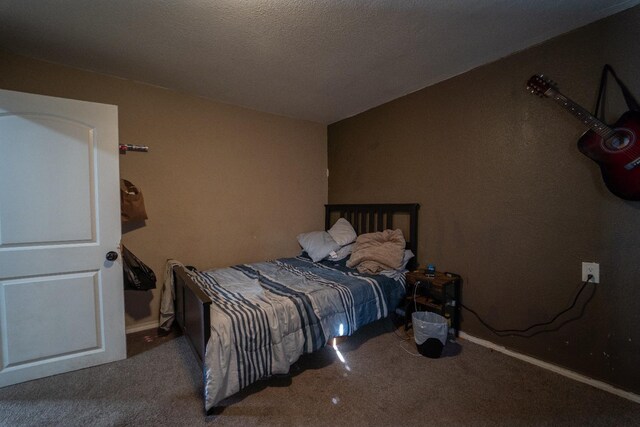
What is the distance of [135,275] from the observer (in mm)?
2221

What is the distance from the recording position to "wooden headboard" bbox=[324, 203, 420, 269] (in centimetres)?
278

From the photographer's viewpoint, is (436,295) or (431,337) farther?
(436,295)

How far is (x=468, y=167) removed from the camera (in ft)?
7.76

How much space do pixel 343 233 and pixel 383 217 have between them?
0.52m

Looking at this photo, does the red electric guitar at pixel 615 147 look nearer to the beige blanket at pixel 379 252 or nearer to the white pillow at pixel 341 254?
the beige blanket at pixel 379 252

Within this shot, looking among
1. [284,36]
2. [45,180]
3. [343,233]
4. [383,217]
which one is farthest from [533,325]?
[45,180]

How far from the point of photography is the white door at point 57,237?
1771 mm

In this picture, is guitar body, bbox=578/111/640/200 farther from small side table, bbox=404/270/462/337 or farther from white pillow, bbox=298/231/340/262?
white pillow, bbox=298/231/340/262

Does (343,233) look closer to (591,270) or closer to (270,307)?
(270,307)

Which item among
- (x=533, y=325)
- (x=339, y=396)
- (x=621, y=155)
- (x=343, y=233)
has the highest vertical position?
(x=621, y=155)

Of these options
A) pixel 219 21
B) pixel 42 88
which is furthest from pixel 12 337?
pixel 219 21

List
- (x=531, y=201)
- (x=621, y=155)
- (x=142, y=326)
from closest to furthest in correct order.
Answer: (x=621, y=155) → (x=531, y=201) → (x=142, y=326)

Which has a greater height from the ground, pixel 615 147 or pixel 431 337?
pixel 615 147

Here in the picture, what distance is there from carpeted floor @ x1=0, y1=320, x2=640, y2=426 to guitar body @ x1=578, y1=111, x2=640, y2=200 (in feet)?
4.27
